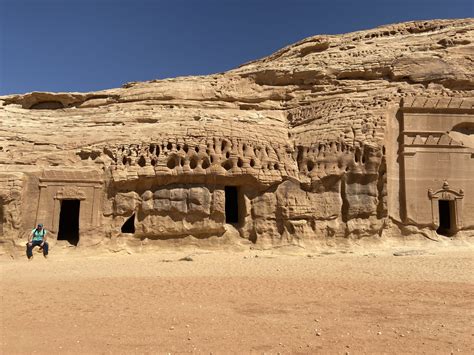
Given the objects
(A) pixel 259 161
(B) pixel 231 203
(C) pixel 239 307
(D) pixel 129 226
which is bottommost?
(C) pixel 239 307

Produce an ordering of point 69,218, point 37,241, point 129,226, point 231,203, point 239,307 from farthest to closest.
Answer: point 231,203, point 69,218, point 129,226, point 37,241, point 239,307

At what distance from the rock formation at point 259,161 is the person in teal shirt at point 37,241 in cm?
93

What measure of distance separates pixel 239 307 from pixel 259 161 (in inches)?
365

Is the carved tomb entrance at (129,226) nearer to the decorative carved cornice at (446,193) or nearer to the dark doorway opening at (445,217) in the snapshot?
the decorative carved cornice at (446,193)

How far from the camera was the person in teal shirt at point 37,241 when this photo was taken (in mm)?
13711

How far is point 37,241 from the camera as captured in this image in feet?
45.0

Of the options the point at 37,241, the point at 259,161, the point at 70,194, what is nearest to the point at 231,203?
the point at 259,161

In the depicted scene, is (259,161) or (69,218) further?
(69,218)

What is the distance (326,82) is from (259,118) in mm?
3784

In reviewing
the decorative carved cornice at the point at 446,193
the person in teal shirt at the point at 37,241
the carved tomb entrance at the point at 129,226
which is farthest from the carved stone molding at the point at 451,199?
the person in teal shirt at the point at 37,241

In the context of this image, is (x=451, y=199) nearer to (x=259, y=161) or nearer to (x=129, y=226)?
(x=259, y=161)

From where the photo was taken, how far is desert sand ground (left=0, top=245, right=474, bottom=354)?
18.5 feet

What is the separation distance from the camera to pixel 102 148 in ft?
52.8

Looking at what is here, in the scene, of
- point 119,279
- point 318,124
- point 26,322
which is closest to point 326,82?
point 318,124
